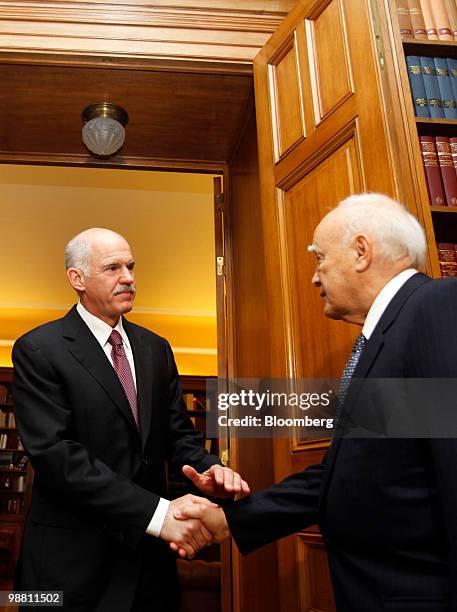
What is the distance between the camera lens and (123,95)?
3055 millimetres

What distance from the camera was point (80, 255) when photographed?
7.09 feet

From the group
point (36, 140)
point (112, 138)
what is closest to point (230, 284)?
point (112, 138)

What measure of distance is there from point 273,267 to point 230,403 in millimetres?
1371

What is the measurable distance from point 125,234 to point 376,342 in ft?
14.1

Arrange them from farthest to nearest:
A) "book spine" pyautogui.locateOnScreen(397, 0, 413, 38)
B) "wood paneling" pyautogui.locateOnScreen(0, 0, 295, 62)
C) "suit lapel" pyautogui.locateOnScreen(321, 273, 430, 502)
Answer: "wood paneling" pyautogui.locateOnScreen(0, 0, 295, 62)
"book spine" pyautogui.locateOnScreen(397, 0, 413, 38)
"suit lapel" pyautogui.locateOnScreen(321, 273, 430, 502)

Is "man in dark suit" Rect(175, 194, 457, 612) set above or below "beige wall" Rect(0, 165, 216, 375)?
below

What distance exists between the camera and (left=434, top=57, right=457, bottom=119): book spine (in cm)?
220

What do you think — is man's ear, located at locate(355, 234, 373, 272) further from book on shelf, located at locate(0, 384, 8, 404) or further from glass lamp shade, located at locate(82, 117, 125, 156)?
book on shelf, located at locate(0, 384, 8, 404)

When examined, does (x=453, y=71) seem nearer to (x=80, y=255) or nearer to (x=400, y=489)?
(x=80, y=255)

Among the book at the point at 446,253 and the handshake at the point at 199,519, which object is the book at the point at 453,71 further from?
the handshake at the point at 199,519

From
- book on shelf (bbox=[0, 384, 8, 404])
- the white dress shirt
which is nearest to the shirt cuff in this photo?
the white dress shirt

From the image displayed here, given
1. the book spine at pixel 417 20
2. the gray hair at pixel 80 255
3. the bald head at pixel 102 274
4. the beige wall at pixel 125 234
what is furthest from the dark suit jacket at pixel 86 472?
the beige wall at pixel 125 234

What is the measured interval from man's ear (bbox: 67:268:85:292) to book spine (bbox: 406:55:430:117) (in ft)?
4.43

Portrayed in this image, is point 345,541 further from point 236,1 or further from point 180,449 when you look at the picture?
point 236,1
